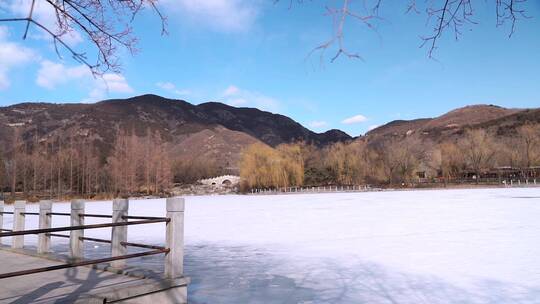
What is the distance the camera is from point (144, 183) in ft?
254

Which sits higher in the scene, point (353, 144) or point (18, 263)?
point (353, 144)

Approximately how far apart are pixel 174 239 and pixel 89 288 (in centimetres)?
119

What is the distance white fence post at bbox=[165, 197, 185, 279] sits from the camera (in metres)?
5.89

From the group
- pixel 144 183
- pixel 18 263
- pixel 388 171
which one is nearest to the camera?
pixel 18 263

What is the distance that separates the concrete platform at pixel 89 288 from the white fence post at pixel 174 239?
0.16 metres

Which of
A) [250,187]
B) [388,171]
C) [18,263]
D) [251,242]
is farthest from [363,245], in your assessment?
[388,171]

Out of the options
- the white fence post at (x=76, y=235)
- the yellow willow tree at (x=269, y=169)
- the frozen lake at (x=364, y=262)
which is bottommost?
the frozen lake at (x=364, y=262)

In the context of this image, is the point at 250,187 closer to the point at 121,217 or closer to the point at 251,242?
the point at 251,242

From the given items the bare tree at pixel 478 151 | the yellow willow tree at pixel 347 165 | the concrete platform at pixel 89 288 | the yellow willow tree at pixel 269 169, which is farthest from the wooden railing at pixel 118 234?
the bare tree at pixel 478 151

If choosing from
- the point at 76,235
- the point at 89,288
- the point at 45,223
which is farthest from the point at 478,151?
the point at 89,288

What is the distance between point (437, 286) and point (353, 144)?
3441 inches

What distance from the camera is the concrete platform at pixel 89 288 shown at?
484 cm

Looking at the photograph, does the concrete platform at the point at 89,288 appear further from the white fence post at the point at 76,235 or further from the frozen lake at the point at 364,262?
the frozen lake at the point at 364,262

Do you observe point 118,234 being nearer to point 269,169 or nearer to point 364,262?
point 364,262
